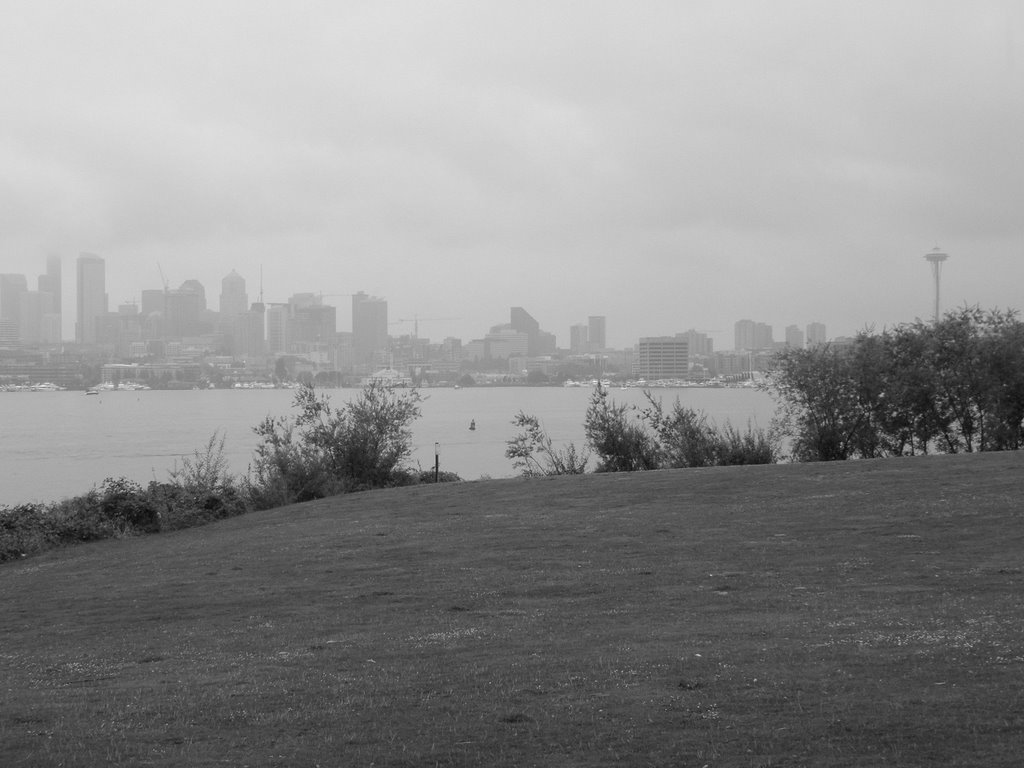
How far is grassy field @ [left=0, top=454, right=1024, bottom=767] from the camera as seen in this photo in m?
7.29

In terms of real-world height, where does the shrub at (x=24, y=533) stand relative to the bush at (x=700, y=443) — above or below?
below

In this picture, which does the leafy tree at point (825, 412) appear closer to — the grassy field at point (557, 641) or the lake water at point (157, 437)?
the lake water at point (157, 437)

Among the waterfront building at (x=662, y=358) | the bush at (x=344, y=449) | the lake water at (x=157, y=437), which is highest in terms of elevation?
the waterfront building at (x=662, y=358)

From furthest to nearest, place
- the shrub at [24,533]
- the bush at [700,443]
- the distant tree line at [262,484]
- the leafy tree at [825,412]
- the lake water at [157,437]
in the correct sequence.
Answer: the lake water at [157,437], the leafy tree at [825,412], the bush at [700,443], the distant tree line at [262,484], the shrub at [24,533]

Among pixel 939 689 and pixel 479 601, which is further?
pixel 479 601

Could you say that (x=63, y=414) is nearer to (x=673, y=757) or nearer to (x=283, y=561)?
(x=283, y=561)

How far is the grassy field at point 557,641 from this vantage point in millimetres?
7285

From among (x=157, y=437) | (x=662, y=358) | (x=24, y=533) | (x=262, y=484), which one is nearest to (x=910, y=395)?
(x=262, y=484)

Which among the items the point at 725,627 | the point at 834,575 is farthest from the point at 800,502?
the point at 725,627

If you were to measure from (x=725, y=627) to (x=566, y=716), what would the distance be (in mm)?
3486

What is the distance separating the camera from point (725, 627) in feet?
35.7

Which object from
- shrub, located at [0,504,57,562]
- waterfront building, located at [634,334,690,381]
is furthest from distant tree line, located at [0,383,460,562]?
waterfront building, located at [634,334,690,381]

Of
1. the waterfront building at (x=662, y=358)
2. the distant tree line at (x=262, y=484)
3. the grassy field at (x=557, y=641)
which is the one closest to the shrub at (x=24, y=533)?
the distant tree line at (x=262, y=484)

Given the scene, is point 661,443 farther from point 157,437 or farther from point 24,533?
point 157,437
